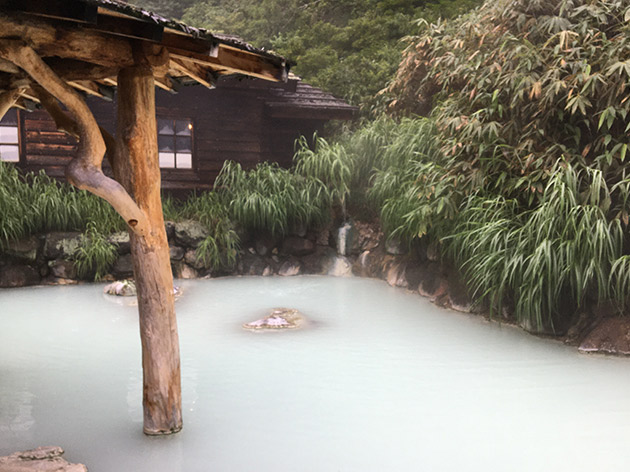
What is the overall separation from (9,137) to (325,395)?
335 inches

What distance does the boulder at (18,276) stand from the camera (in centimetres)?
754

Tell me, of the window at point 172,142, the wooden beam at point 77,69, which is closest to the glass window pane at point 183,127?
the window at point 172,142

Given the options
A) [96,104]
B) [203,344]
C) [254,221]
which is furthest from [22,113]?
[203,344]

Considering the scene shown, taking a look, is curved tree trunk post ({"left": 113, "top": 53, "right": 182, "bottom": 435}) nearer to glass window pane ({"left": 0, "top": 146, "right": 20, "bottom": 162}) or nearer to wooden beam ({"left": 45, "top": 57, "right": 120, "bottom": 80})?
wooden beam ({"left": 45, "top": 57, "right": 120, "bottom": 80})

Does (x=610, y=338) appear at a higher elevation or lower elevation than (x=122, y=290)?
higher

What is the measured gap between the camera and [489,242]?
5.71 m

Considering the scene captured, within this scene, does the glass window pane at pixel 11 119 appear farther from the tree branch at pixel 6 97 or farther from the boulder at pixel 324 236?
the tree branch at pixel 6 97

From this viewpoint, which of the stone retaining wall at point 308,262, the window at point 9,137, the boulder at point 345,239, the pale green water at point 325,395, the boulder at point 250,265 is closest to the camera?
the pale green water at point 325,395

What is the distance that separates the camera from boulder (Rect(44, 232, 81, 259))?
7.78m

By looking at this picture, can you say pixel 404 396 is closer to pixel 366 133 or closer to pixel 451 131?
pixel 451 131

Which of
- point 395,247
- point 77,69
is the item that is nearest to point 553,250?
point 395,247

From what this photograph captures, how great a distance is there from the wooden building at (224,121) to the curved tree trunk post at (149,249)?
7.17 m

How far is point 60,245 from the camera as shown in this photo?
25.6ft

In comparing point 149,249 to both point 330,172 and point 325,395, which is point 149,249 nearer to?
point 325,395
